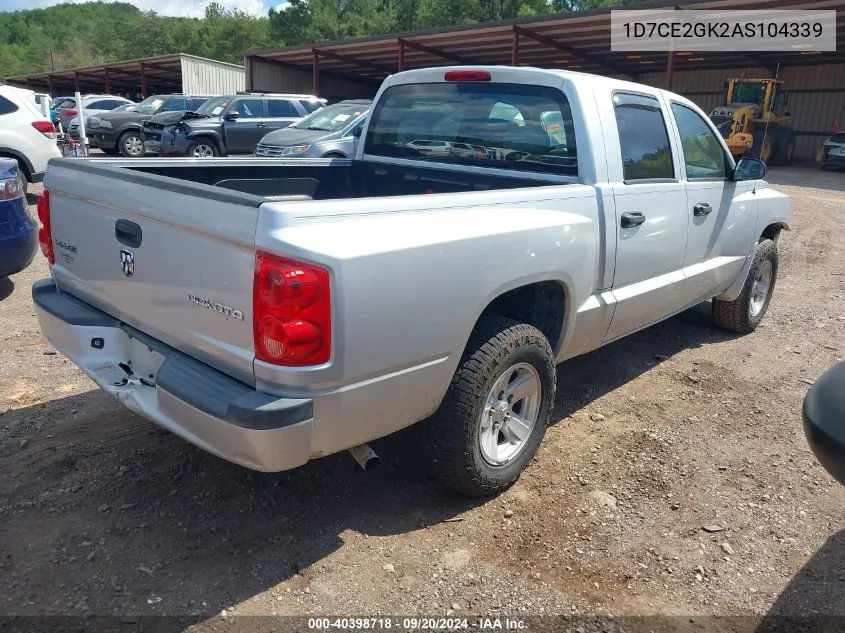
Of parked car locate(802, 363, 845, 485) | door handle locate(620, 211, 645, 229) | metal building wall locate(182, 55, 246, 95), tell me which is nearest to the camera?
parked car locate(802, 363, 845, 485)

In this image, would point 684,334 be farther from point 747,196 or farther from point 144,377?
point 144,377

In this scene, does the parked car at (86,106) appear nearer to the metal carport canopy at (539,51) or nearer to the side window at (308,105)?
the metal carport canopy at (539,51)

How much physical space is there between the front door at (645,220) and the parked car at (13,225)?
4.95 meters

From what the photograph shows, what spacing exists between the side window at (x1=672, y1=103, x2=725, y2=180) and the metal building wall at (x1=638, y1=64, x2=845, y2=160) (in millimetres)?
25487

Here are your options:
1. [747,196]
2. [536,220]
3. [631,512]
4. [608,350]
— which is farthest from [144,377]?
[747,196]

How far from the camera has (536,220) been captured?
3.09m

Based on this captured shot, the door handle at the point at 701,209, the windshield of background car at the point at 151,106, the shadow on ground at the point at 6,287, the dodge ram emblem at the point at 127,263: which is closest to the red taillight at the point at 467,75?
the door handle at the point at 701,209

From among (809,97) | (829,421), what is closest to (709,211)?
(829,421)

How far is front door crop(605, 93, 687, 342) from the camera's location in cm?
374

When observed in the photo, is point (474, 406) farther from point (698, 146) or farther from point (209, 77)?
point (209, 77)

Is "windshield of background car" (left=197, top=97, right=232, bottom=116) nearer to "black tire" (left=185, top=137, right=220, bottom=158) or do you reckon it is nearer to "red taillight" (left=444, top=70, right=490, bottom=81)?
"black tire" (left=185, top=137, right=220, bottom=158)

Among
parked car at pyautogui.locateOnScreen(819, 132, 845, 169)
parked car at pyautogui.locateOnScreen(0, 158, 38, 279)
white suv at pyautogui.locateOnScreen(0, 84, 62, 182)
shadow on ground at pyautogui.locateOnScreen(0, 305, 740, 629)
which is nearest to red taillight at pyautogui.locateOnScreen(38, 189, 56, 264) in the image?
shadow on ground at pyautogui.locateOnScreen(0, 305, 740, 629)

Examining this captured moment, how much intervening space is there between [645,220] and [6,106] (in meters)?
9.92

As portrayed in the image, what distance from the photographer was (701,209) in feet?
14.6
